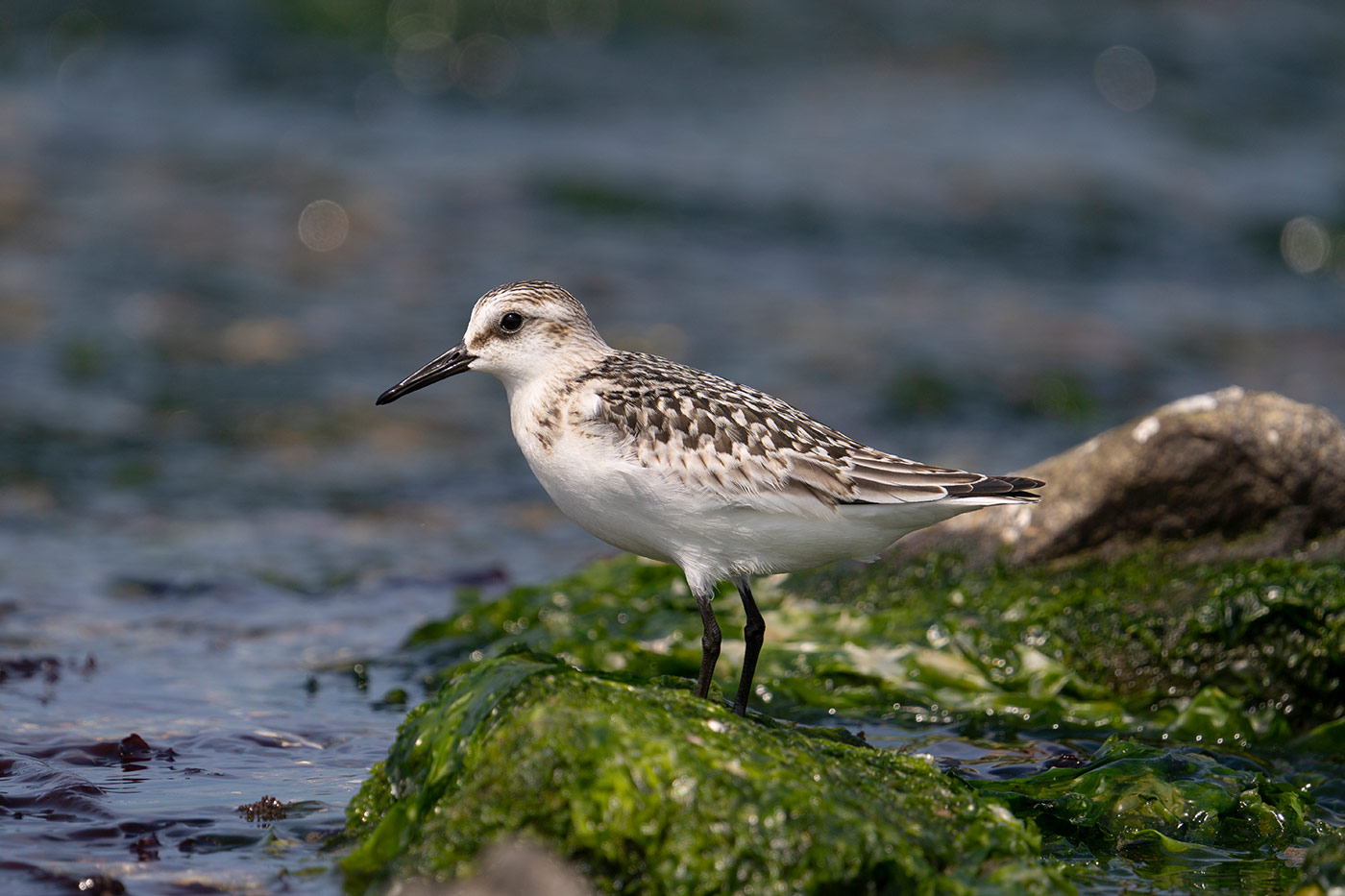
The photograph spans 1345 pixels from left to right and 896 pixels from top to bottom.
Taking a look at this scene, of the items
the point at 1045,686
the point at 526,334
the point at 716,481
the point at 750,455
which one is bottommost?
the point at 1045,686

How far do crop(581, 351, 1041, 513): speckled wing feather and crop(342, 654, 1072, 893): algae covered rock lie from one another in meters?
0.87

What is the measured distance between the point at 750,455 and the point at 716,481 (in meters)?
0.18

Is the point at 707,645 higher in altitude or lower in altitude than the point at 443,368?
lower

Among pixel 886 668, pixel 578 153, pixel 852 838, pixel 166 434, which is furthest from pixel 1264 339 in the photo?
pixel 852 838

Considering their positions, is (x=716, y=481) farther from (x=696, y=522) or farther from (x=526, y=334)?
(x=526, y=334)

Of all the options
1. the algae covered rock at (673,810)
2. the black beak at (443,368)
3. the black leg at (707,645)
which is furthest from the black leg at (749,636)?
the black beak at (443,368)

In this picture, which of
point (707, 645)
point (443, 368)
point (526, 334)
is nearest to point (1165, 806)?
point (707, 645)

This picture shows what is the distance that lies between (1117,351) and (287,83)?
10169 mm

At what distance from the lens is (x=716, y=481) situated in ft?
15.4

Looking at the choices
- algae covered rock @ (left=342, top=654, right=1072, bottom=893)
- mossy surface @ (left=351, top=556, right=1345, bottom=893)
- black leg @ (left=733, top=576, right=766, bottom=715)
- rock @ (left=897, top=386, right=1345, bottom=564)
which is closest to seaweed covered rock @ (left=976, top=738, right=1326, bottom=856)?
mossy surface @ (left=351, top=556, right=1345, bottom=893)

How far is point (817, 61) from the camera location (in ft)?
59.9

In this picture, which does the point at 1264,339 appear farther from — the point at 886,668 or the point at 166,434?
the point at 166,434

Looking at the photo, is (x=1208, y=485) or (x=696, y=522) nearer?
(x=696, y=522)

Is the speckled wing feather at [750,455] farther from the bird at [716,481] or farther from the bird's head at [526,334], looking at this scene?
the bird's head at [526,334]
